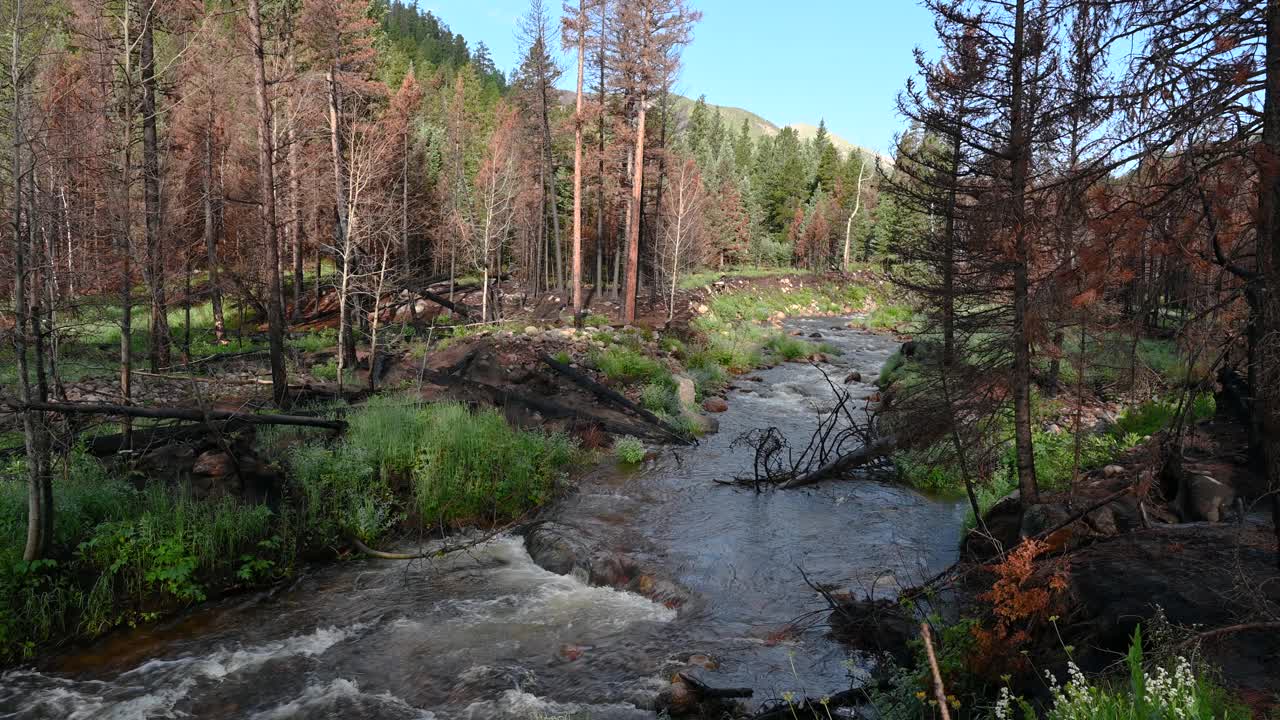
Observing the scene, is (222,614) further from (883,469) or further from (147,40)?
(147,40)

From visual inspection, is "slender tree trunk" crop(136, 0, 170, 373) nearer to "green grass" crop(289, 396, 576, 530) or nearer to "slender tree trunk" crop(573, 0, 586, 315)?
"green grass" crop(289, 396, 576, 530)

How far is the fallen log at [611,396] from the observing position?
1518cm

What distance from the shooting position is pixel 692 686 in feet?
20.2

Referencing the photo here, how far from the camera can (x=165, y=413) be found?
27.1 ft

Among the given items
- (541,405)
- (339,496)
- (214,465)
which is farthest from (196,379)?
(541,405)

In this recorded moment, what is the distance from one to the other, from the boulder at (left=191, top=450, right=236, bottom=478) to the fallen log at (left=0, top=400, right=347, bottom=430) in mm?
493

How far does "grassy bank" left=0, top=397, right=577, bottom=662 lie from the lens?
22.9 feet

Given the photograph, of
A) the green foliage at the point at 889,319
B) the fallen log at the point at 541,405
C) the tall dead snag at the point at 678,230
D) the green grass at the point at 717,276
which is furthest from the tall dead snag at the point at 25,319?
the green foliage at the point at 889,319

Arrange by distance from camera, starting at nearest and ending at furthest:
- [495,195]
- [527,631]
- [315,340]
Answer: [527,631] < [315,340] < [495,195]

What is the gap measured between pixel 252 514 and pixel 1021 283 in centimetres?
950

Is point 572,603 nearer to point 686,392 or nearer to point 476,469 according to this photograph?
point 476,469

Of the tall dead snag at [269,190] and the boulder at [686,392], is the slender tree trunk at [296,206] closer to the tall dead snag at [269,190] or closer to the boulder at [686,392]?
the tall dead snag at [269,190]

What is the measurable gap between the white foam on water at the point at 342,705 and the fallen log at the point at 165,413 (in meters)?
3.71

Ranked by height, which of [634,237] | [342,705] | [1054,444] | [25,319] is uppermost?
[634,237]
